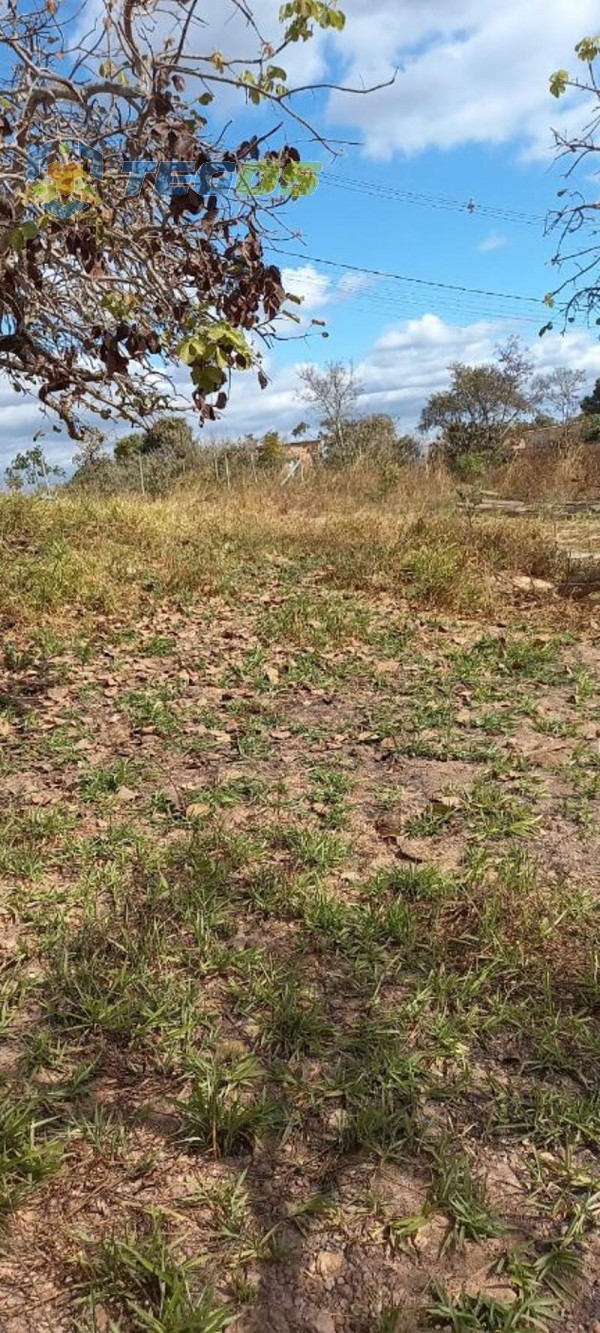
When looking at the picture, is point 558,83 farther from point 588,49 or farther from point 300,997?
point 300,997

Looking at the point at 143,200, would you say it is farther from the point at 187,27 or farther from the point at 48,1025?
the point at 48,1025

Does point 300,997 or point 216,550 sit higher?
point 216,550

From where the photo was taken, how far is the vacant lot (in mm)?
1375

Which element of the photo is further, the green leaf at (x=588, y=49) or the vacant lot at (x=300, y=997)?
the green leaf at (x=588, y=49)

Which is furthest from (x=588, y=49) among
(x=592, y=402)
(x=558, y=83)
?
(x=592, y=402)

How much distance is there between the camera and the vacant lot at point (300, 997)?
1.38 meters

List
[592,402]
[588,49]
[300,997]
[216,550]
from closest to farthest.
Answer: [300,997]
[588,49]
[216,550]
[592,402]

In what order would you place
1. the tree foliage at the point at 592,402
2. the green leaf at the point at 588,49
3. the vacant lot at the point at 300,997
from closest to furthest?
the vacant lot at the point at 300,997 → the green leaf at the point at 588,49 → the tree foliage at the point at 592,402

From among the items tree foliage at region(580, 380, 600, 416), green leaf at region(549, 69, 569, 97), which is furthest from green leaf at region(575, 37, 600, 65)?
tree foliage at region(580, 380, 600, 416)

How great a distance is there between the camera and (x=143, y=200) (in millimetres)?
2764

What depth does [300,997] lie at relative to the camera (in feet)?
6.74

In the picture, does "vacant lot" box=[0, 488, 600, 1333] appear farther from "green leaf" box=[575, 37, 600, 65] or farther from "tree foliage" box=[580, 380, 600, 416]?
"tree foliage" box=[580, 380, 600, 416]

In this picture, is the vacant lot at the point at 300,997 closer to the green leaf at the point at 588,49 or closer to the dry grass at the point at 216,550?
the dry grass at the point at 216,550

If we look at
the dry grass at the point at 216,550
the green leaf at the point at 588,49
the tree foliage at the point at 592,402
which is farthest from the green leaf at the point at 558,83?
the tree foliage at the point at 592,402
